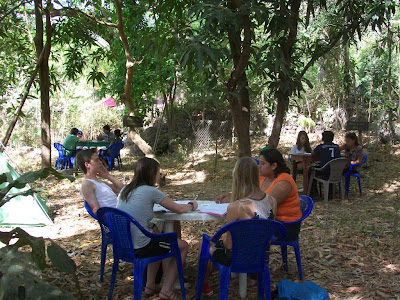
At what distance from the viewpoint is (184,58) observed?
17.1 ft

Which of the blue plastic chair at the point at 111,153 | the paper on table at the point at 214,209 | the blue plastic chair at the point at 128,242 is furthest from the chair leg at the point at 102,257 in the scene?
the blue plastic chair at the point at 111,153

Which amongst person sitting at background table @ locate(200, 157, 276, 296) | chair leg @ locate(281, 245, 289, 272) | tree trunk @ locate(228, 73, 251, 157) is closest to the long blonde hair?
person sitting at background table @ locate(200, 157, 276, 296)

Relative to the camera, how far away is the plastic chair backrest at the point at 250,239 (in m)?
2.98

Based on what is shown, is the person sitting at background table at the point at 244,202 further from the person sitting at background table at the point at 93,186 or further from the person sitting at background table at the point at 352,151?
the person sitting at background table at the point at 352,151

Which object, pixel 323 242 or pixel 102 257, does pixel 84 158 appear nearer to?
pixel 102 257

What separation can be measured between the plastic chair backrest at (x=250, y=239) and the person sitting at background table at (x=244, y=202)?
0.27 feet

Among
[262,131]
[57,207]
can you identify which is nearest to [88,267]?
[57,207]

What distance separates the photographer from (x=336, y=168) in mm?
6949

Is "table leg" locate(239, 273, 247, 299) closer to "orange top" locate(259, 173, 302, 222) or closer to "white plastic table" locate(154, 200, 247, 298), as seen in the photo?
"white plastic table" locate(154, 200, 247, 298)

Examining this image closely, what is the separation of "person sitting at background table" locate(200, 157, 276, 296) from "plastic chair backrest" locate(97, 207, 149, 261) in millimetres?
537

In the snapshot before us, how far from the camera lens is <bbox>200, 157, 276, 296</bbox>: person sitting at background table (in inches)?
123

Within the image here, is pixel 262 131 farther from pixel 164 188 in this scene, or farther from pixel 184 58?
pixel 184 58

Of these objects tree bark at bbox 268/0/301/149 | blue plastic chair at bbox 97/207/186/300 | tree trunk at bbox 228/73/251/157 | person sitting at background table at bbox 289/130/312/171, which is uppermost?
tree bark at bbox 268/0/301/149

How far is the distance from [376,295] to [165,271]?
159 centimetres
